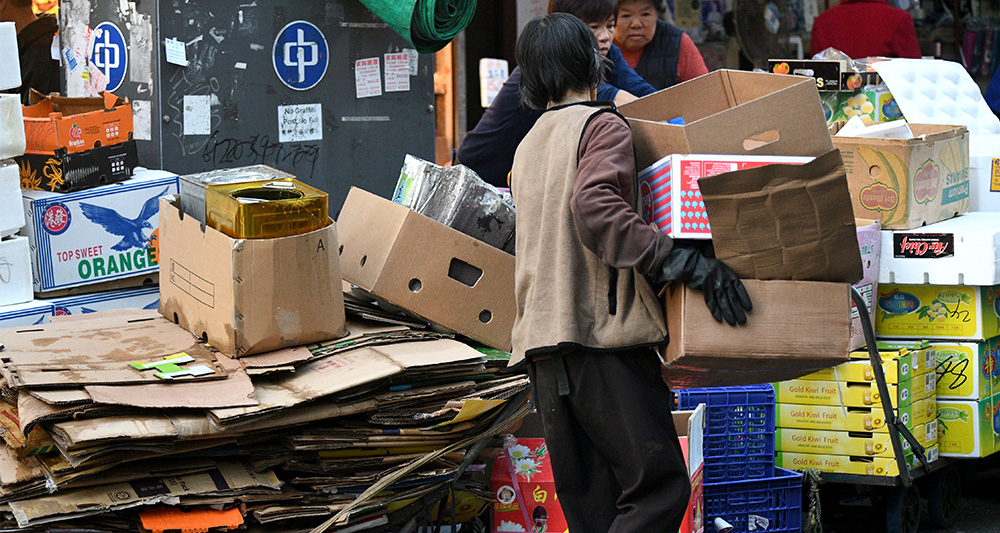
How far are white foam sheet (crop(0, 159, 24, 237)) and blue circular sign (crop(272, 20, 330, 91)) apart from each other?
148cm

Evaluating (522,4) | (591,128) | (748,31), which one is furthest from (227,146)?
(748,31)

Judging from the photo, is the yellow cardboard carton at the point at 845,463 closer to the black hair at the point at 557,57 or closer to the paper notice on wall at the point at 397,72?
the black hair at the point at 557,57

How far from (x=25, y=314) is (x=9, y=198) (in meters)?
0.43

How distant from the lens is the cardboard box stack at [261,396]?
3.16 m

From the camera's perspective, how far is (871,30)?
6.95 meters

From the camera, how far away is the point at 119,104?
179 inches

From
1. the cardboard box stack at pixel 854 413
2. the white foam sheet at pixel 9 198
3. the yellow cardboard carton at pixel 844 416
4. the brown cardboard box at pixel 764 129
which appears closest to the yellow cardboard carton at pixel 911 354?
the cardboard box stack at pixel 854 413

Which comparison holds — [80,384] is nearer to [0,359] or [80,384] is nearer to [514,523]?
[0,359]

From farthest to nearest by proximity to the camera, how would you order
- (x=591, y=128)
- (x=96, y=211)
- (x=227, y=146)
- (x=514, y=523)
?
(x=227, y=146), (x=96, y=211), (x=514, y=523), (x=591, y=128)

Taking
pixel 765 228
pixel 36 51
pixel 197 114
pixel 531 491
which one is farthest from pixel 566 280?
pixel 36 51

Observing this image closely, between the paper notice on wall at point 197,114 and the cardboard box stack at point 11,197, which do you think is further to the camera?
the paper notice on wall at point 197,114

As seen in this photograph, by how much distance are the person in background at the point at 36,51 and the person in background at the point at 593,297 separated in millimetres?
4054

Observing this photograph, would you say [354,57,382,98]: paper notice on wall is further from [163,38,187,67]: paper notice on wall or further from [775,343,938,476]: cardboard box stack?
[775,343,938,476]: cardboard box stack

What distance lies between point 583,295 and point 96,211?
88.6 inches
